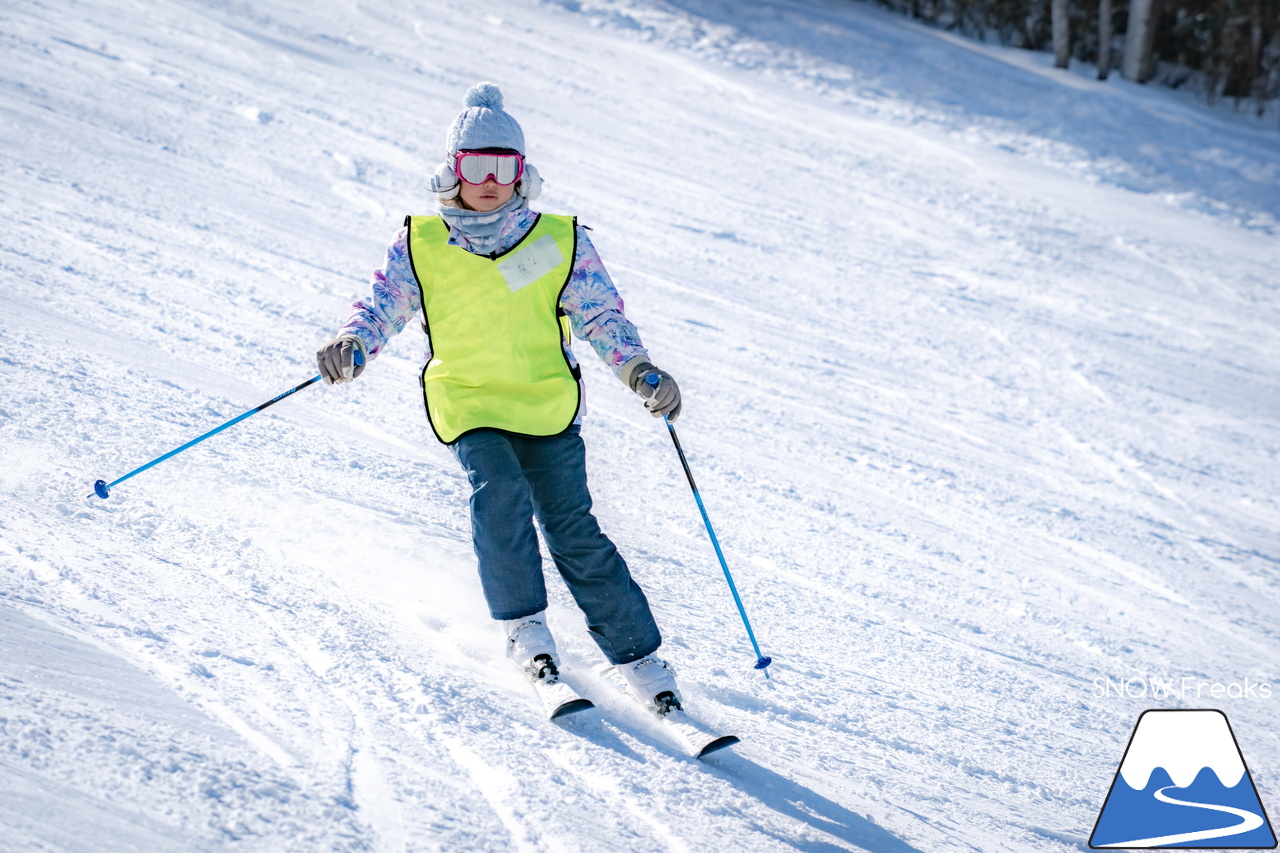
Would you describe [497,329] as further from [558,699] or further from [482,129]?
[558,699]

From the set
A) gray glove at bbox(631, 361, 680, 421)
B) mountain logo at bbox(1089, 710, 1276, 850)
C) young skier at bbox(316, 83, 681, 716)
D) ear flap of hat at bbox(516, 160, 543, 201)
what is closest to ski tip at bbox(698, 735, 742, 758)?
young skier at bbox(316, 83, 681, 716)

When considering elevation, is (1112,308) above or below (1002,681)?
above

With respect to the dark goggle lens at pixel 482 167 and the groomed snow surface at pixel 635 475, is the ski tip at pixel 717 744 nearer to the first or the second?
the groomed snow surface at pixel 635 475

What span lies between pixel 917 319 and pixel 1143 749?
3.84 metres

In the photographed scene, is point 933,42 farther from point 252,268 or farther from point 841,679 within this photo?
point 841,679

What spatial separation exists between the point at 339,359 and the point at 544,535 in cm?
64

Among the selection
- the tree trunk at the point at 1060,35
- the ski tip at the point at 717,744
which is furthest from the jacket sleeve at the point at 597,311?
the tree trunk at the point at 1060,35

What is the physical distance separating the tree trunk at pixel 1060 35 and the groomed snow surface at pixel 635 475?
411 cm

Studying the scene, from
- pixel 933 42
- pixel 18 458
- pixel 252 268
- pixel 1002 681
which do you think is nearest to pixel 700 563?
pixel 1002 681

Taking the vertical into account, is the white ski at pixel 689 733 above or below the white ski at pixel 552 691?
below

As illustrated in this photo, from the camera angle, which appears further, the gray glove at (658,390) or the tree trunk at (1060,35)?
the tree trunk at (1060,35)

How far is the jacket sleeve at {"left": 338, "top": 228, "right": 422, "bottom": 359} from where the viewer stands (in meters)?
2.52

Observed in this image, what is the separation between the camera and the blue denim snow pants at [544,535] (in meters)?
2.40

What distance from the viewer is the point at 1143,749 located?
2.89m
